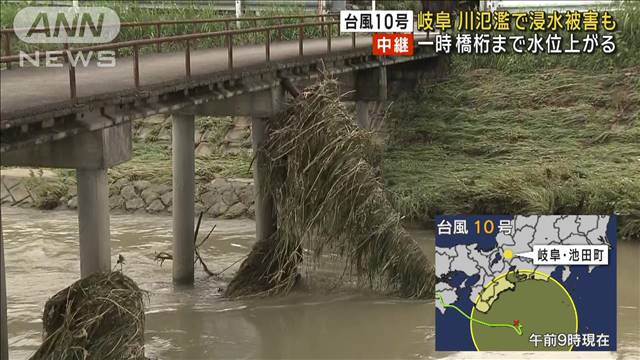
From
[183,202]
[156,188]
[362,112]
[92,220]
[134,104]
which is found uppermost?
[134,104]

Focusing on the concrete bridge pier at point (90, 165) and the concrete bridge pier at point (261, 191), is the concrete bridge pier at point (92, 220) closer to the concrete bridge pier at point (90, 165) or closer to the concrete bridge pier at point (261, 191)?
the concrete bridge pier at point (90, 165)

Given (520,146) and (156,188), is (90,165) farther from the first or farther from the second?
(520,146)

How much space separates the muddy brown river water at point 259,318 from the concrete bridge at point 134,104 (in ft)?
4.74

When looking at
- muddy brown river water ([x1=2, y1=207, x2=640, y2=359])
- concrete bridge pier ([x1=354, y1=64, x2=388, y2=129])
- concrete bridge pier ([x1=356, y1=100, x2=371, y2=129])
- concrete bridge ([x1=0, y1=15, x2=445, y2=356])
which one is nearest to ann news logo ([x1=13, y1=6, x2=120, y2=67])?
concrete bridge pier ([x1=354, y1=64, x2=388, y2=129])

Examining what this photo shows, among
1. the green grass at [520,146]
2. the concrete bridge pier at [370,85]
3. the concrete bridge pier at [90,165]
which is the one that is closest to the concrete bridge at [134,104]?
the concrete bridge pier at [90,165]

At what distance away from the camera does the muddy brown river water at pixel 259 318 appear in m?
14.0

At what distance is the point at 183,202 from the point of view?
17.2 meters

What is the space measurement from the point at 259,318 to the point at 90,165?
445 centimetres

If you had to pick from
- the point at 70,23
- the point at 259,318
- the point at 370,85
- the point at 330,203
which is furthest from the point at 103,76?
the point at 70,23

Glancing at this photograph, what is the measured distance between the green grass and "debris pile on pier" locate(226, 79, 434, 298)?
5315mm

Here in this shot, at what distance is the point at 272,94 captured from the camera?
53.9ft

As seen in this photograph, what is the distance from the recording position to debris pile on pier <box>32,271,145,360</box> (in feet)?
37.7

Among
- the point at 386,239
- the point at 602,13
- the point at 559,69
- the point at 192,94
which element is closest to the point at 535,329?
the point at 386,239

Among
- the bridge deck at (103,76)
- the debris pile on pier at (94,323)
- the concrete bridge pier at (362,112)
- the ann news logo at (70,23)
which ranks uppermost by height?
the ann news logo at (70,23)
